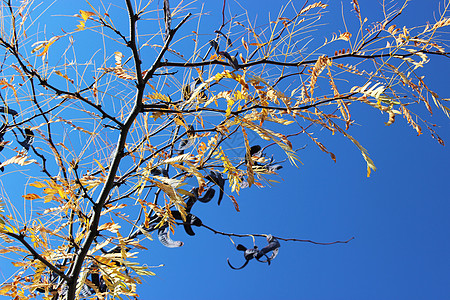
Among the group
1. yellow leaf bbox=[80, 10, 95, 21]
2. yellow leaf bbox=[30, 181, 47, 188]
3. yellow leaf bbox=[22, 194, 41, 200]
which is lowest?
yellow leaf bbox=[30, 181, 47, 188]

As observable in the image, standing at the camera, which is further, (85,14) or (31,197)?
(31,197)

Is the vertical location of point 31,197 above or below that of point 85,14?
below

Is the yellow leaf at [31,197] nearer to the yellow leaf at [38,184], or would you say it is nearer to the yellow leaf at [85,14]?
the yellow leaf at [38,184]

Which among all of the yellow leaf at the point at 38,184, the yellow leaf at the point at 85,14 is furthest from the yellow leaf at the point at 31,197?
the yellow leaf at the point at 85,14

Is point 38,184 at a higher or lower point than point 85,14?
lower

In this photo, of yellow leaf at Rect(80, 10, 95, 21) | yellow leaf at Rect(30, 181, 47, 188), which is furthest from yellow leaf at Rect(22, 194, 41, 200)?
yellow leaf at Rect(80, 10, 95, 21)

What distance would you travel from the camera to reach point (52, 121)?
1.04m

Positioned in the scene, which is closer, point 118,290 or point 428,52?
point 428,52

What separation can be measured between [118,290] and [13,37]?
2.37 feet

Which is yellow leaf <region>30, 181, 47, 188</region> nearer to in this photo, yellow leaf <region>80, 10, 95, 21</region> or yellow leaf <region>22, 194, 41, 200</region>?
yellow leaf <region>22, 194, 41, 200</region>

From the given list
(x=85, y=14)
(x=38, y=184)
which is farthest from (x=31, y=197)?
(x=85, y=14)

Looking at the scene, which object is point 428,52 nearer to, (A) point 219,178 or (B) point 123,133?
(A) point 219,178

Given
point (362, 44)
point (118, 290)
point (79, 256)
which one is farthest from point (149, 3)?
point (118, 290)

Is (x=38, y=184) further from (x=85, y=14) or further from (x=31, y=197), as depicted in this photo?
(x=85, y=14)
